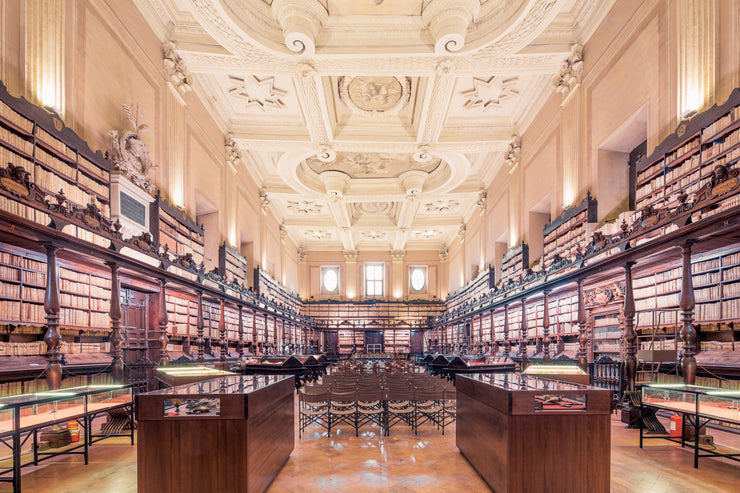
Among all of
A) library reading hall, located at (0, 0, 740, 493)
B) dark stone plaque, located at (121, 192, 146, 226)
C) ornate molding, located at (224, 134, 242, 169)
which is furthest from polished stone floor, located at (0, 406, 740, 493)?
ornate molding, located at (224, 134, 242, 169)

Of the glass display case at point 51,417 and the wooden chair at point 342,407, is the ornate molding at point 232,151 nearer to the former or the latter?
the glass display case at point 51,417

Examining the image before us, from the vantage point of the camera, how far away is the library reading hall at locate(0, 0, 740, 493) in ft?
11.7


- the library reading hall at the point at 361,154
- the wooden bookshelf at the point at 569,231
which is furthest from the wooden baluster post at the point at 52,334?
the wooden bookshelf at the point at 569,231

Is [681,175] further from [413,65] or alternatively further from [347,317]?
[347,317]

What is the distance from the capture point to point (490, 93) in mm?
12703

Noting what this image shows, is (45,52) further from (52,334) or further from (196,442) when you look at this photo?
(196,442)

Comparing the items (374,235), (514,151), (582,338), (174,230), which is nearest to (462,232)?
(374,235)

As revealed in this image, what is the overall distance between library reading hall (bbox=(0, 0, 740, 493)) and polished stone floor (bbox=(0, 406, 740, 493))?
4cm

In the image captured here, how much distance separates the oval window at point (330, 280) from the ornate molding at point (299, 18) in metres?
22.7

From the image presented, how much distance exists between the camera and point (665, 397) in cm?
441

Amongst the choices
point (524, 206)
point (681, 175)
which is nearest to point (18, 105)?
point (681, 175)

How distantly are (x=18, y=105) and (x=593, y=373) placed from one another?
9750mm

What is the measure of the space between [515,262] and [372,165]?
24.5 ft

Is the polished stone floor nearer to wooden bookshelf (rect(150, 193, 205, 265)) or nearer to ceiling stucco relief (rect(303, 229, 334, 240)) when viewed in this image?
wooden bookshelf (rect(150, 193, 205, 265))
